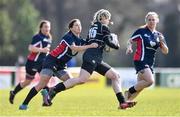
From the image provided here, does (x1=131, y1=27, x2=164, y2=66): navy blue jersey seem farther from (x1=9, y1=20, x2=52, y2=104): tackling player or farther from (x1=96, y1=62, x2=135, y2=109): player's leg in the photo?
(x1=9, y1=20, x2=52, y2=104): tackling player

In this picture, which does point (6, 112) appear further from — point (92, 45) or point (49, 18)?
point (49, 18)

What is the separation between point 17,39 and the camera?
196 feet

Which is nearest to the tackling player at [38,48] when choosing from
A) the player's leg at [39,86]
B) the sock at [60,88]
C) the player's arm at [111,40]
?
the player's leg at [39,86]

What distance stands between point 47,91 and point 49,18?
1989 inches

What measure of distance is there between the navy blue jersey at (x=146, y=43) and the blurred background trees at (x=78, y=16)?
37520 millimetres

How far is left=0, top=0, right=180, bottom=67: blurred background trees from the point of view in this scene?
2312 inches

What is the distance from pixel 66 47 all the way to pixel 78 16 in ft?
184

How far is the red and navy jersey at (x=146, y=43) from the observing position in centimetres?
1872

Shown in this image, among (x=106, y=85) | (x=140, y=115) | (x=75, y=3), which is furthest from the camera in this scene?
(x=75, y=3)

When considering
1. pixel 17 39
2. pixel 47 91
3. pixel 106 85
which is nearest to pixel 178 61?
pixel 17 39

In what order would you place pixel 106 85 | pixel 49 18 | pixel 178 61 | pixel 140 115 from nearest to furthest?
1. pixel 140 115
2. pixel 106 85
3. pixel 178 61
4. pixel 49 18

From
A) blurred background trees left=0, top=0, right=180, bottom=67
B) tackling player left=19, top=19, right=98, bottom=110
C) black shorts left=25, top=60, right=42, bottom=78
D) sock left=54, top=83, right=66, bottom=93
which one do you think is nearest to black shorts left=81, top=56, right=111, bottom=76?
tackling player left=19, top=19, right=98, bottom=110

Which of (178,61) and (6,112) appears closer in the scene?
(6,112)

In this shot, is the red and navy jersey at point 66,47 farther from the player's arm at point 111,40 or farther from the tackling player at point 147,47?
the tackling player at point 147,47
